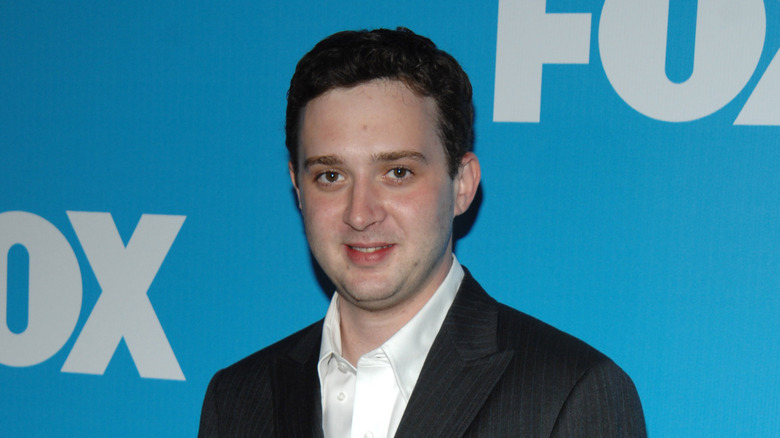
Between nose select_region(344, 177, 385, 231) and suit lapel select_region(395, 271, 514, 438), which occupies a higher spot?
nose select_region(344, 177, 385, 231)

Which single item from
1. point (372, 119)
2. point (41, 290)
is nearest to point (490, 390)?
point (372, 119)

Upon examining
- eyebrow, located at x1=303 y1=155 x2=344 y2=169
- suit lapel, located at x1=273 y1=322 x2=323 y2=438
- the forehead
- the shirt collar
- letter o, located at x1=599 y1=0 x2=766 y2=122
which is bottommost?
suit lapel, located at x1=273 y1=322 x2=323 y2=438

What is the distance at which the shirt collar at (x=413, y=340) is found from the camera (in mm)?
1591

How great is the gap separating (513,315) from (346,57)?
0.63 m

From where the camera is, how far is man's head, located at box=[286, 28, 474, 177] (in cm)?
159

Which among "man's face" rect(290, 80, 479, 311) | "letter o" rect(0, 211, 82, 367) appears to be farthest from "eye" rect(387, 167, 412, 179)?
"letter o" rect(0, 211, 82, 367)

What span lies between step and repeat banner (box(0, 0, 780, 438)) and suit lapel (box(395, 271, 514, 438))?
410 millimetres

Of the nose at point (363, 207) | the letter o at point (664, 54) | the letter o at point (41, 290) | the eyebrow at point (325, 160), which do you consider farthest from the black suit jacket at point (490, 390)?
the letter o at point (41, 290)

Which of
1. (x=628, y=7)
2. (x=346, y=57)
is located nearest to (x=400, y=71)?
(x=346, y=57)

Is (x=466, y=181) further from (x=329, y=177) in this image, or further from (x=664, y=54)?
(x=664, y=54)

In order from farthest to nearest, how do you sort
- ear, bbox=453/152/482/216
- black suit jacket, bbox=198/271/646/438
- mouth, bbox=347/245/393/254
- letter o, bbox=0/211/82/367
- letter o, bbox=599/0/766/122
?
letter o, bbox=0/211/82/367, letter o, bbox=599/0/766/122, ear, bbox=453/152/482/216, mouth, bbox=347/245/393/254, black suit jacket, bbox=198/271/646/438

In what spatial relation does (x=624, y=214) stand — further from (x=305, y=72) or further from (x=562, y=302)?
(x=305, y=72)

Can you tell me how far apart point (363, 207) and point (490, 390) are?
42cm

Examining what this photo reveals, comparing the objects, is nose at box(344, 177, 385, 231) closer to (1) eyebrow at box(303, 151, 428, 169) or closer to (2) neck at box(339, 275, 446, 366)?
(1) eyebrow at box(303, 151, 428, 169)
